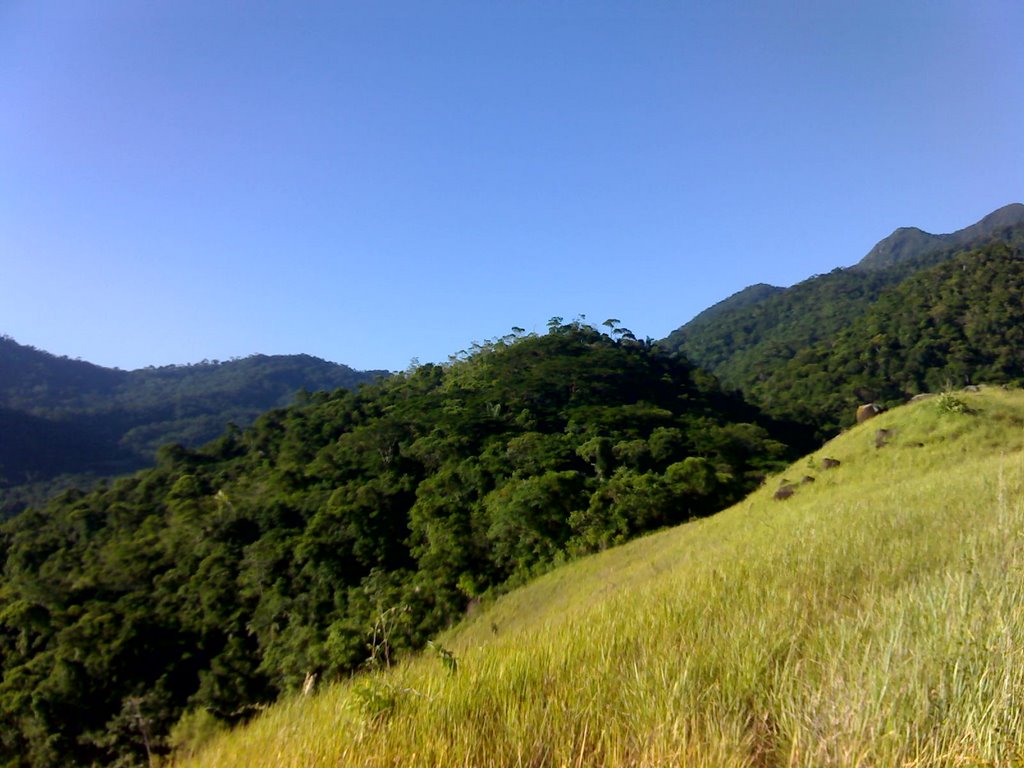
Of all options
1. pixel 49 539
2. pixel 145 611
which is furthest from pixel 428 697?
pixel 49 539

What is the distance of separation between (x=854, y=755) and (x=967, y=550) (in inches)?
119

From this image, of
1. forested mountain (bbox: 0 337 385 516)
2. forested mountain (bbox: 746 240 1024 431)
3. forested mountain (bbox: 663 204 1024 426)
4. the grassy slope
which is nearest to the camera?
the grassy slope

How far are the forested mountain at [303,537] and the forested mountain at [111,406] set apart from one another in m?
42.0

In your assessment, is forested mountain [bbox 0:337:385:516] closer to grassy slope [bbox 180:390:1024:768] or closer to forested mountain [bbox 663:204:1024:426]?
forested mountain [bbox 663:204:1024:426]

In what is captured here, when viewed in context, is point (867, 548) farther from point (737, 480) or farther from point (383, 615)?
point (737, 480)

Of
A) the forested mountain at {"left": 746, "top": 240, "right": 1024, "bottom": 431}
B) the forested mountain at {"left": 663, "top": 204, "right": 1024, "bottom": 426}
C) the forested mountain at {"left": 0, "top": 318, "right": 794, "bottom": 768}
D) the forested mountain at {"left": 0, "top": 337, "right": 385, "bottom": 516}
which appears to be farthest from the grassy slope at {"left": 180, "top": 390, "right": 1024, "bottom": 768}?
the forested mountain at {"left": 0, "top": 337, "right": 385, "bottom": 516}

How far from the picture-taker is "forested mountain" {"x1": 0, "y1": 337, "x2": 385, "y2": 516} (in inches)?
3430

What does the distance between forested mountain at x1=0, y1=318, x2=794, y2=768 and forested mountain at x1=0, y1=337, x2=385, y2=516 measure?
41967 millimetres

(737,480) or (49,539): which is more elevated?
(49,539)

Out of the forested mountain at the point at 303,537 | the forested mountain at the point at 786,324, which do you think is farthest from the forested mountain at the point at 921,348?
the forested mountain at the point at 303,537

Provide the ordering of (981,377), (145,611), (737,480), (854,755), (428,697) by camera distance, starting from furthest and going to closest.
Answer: (981,377) → (737,480) → (145,611) → (428,697) → (854,755)

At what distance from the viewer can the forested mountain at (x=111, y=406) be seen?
87.1 meters

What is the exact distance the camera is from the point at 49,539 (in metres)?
43.8

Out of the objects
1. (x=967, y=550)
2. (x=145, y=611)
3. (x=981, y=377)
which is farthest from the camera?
(x=981, y=377)
